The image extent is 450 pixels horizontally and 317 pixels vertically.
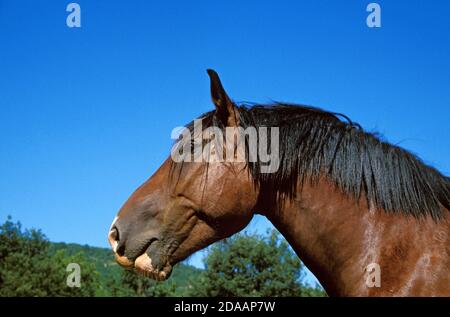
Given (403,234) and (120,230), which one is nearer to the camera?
(403,234)

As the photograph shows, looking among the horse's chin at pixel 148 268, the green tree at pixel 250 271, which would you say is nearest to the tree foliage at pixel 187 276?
the green tree at pixel 250 271

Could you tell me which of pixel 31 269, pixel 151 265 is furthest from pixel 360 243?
pixel 31 269

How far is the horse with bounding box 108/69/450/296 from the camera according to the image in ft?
12.3

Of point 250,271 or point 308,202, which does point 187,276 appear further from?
point 308,202

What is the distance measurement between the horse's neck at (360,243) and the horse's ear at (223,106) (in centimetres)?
93

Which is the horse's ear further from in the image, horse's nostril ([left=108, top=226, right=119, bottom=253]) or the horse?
horse's nostril ([left=108, top=226, right=119, bottom=253])

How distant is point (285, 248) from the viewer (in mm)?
54094

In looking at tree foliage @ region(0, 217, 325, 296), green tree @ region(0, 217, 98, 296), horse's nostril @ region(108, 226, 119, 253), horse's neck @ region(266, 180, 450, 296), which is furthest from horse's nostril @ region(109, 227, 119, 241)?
green tree @ region(0, 217, 98, 296)

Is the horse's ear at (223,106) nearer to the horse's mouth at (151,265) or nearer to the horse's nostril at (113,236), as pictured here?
the horse's mouth at (151,265)

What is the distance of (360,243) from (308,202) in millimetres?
553

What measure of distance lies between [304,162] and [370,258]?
99 cm

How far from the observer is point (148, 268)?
4215 millimetres

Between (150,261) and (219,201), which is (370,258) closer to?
(219,201)
